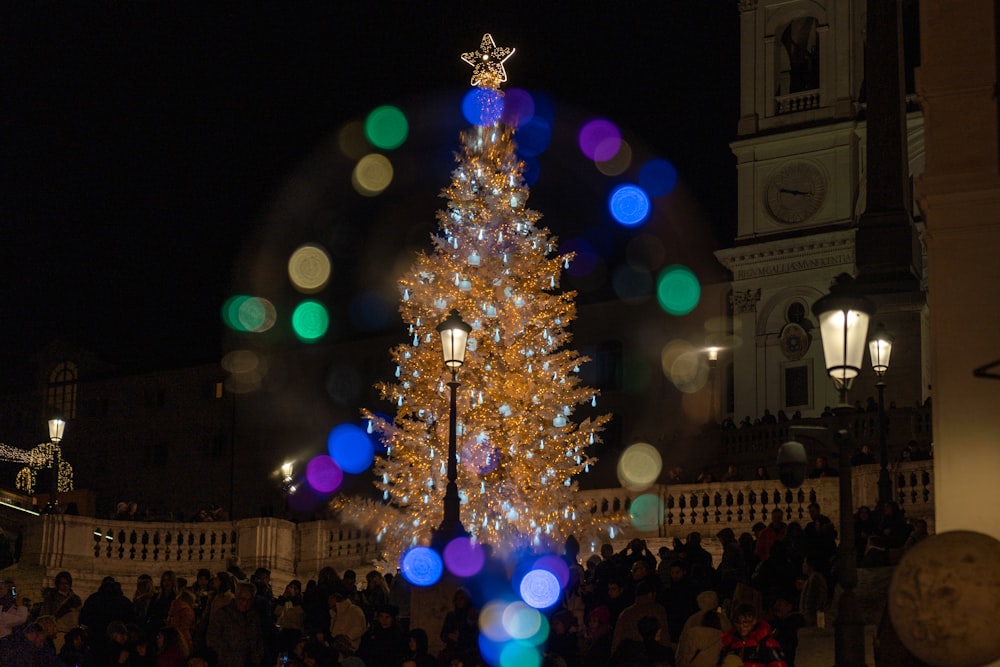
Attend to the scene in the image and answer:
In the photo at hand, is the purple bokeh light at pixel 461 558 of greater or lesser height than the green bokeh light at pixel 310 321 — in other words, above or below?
below

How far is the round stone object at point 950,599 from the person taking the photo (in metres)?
11.9

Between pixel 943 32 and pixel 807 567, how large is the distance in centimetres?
633

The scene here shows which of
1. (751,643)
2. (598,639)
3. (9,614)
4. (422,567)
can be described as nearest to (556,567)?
(422,567)

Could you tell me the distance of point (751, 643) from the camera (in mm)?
15086

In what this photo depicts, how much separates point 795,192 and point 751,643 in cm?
4043

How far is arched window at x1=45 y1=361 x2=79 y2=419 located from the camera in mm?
73000

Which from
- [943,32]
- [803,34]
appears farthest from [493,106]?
[803,34]

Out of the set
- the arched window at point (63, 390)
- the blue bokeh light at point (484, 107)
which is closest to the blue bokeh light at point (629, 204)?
the arched window at point (63, 390)

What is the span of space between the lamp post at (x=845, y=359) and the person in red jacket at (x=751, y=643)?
1150 mm

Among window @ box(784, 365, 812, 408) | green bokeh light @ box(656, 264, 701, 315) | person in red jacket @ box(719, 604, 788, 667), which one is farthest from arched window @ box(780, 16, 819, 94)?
person in red jacket @ box(719, 604, 788, 667)

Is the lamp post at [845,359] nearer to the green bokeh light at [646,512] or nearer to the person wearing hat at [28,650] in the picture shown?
the person wearing hat at [28,650]

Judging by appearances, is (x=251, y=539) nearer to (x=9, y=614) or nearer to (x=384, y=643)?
(x=9, y=614)

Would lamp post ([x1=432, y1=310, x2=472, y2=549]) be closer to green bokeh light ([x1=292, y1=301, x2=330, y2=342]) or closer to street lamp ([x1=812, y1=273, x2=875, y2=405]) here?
street lamp ([x1=812, y1=273, x2=875, y2=405])

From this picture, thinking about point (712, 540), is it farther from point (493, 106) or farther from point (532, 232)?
point (493, 106)
